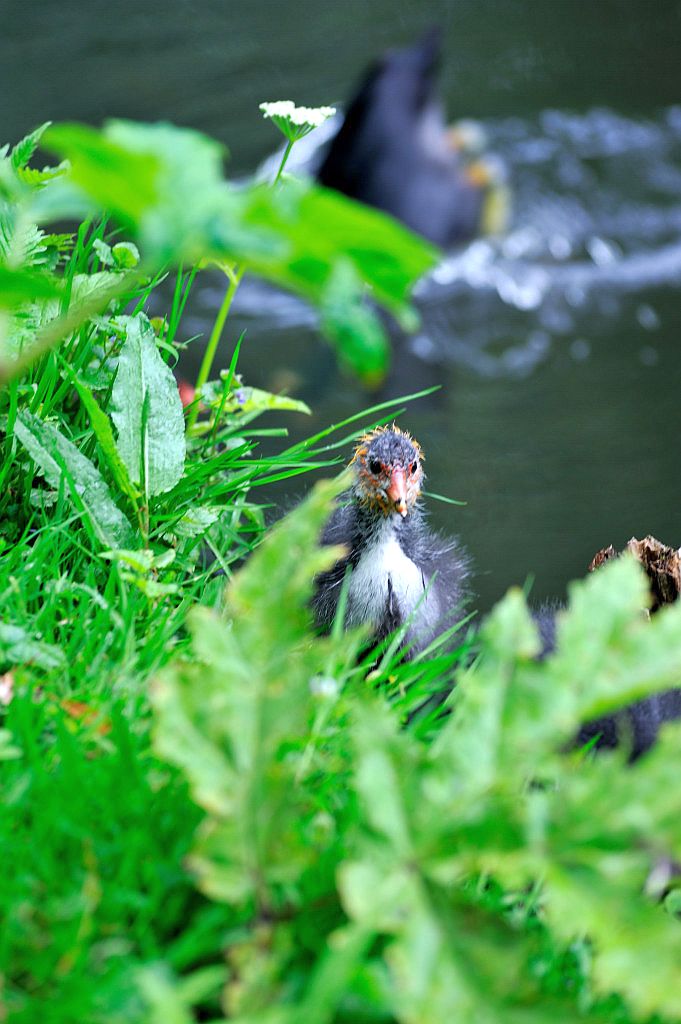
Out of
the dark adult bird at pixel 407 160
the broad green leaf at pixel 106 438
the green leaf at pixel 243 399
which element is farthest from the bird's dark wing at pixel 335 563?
the dark adult bird at pixel 407 160

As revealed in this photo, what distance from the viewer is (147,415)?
2.26 m

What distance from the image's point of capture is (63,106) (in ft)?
23.9

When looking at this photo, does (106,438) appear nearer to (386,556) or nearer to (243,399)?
(243,399)

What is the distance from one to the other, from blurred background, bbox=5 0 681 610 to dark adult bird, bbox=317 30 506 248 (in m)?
0.21

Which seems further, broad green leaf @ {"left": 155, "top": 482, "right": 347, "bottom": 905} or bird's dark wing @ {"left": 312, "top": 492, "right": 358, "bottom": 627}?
bird's dark wing @ {"left": 312, "top": 492, "right": 358, "bottom": 627}

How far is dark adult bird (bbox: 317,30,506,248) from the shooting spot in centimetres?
699

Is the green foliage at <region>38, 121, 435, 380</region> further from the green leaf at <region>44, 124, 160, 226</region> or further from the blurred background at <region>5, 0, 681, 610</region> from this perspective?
the blurred background at <region>5, 0, 681, 610</region>

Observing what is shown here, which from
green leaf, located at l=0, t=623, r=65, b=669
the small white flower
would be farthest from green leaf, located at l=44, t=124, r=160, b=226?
the small white flower

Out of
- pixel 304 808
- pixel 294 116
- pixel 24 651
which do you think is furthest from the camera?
pixel 294 116

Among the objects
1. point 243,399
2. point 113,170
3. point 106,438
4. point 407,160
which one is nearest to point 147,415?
point 106,438

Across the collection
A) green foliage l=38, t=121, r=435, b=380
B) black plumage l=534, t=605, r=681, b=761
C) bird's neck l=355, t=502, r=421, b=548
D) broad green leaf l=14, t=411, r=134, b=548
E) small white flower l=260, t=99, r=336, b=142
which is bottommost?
black plumage l=534, t=605, r=681, b=761

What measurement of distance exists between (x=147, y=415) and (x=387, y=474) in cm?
71

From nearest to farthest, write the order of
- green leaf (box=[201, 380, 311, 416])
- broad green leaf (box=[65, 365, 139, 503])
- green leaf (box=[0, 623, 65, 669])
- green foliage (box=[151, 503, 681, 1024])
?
green foliage (box=[151, 503, 681, 1024]) < green leaf (box=[0, 623, 65, 669]) < broad green leaf (box=[65, 365, 139, 503]) < green leaf (box=[201, 380, 311, 416])

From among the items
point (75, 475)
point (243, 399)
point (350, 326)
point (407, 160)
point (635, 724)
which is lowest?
point (407, 160)
